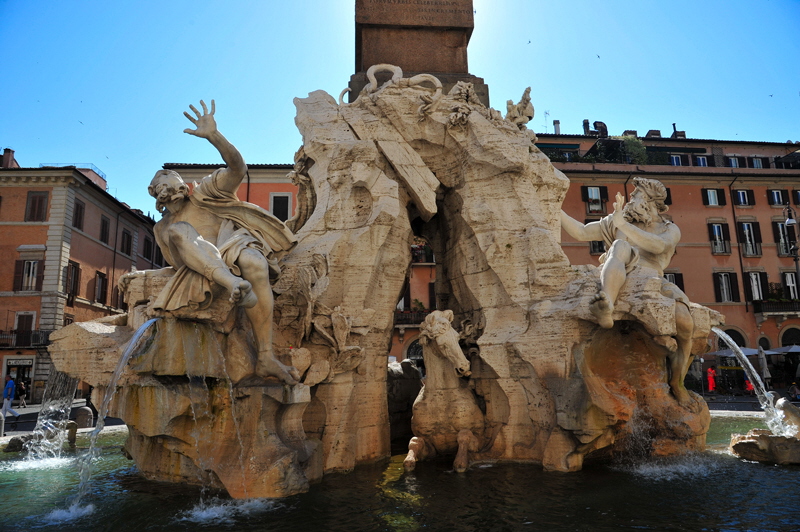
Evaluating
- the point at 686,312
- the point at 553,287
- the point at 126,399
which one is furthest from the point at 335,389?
the point at 686,312

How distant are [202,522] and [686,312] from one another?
5.76 meters

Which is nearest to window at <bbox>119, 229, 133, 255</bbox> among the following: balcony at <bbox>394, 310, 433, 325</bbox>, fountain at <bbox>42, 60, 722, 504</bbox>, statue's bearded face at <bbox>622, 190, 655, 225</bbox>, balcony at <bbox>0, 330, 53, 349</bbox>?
balcony at <bbox>0, 330, 53, 349</bbox>

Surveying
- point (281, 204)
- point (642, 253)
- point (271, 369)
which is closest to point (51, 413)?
point (271, 369)

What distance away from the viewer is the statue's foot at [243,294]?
5.29 meters

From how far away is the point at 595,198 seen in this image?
26125 mm

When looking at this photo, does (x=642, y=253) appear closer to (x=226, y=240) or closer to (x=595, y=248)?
(x=226, y=240)

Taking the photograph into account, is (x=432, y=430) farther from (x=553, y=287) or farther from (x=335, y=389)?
(x=553, y=287)

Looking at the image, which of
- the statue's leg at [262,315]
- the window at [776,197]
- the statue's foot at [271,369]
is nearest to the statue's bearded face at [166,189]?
the statue's leg at [262,315]

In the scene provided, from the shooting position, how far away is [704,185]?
27.3 metres

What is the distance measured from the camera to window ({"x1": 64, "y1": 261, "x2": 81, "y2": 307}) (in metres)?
Result: 24.2

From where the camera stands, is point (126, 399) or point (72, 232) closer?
point (126, 399)

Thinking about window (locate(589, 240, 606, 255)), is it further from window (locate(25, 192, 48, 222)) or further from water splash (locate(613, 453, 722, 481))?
window (locate(25, 192, 48, 222))

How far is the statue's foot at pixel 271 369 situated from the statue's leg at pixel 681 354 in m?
4.60

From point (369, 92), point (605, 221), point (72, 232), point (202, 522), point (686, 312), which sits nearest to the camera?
point (202, 522)
